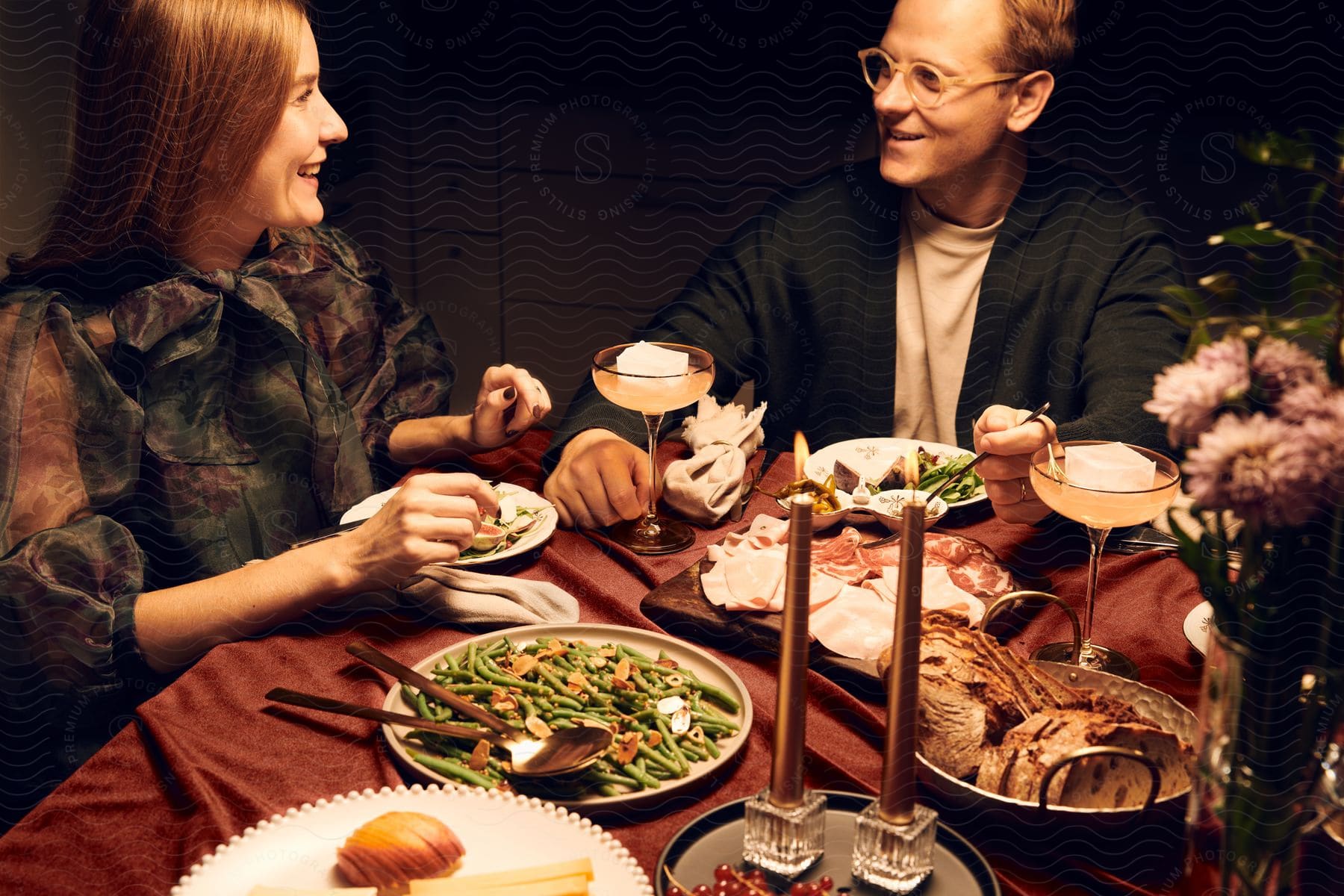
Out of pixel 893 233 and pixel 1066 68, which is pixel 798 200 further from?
pixel 1066 68

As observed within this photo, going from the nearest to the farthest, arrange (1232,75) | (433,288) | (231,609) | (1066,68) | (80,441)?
(231,609) < (80,441) < (1066,68) < (1232,75) < (433,288)

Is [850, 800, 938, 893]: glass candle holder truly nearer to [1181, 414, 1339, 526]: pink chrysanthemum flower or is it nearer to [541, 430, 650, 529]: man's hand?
[1181, 414, 1339, 526]: pink chrysanthemum flower

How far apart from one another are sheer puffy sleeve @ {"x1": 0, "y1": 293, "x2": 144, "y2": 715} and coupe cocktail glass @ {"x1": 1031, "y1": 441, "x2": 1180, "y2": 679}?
0.97 m

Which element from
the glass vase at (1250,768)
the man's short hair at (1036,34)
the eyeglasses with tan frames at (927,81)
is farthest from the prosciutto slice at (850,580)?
the man's short hair at (1036,34)

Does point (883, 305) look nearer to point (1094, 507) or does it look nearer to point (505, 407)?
point (505, 407)

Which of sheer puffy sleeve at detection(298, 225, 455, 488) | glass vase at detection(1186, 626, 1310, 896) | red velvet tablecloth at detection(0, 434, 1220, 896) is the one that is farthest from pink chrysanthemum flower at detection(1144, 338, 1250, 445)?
sheer puffy sleeve at detection(298, 225, 455, 488)

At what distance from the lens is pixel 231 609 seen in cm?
119

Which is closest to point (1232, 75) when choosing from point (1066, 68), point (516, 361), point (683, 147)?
point (1066, 68)

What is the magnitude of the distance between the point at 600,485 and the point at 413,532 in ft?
0.95

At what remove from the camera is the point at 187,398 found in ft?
5.20

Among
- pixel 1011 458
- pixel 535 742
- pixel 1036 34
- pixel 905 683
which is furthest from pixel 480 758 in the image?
pixel 1036 34

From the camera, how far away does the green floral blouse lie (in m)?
1.29

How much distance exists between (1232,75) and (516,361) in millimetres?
1988

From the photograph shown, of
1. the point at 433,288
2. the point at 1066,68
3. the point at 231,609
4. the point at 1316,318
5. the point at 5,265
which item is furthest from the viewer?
the point at 433,288
